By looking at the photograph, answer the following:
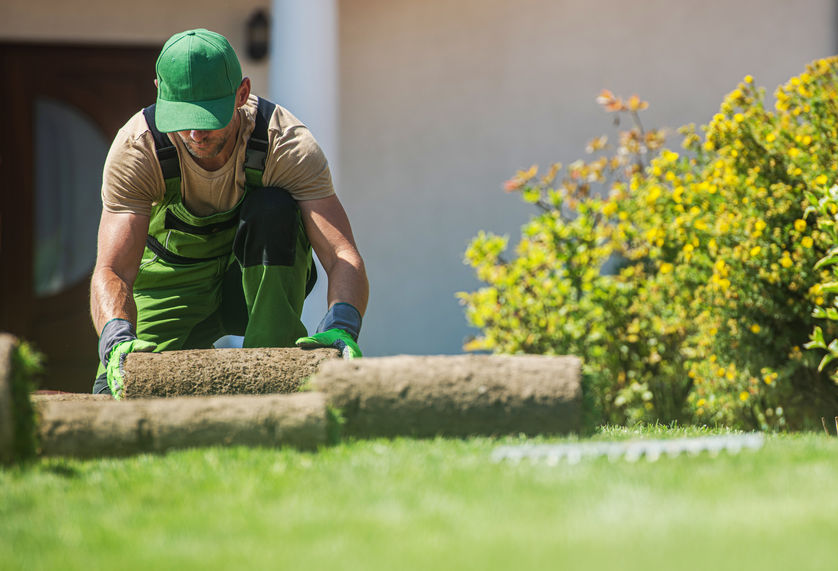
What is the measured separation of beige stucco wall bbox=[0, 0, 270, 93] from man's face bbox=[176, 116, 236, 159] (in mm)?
3599

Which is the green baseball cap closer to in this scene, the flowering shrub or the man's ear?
the man's ear

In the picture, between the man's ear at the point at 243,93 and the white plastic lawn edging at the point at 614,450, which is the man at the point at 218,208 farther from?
the white plastic lawn edging at the point at 614,450

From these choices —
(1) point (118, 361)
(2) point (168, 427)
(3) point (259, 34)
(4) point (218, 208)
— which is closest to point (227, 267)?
(4) point (218, 208)

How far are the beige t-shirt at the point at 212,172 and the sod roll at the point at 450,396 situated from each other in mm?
1206

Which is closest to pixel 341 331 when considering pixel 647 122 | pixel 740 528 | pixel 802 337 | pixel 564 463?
pixel 564 463

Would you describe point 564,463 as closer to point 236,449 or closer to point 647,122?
point 236,449

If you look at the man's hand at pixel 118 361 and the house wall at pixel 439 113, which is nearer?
the man's hand at pixel 118 361

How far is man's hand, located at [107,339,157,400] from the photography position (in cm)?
335

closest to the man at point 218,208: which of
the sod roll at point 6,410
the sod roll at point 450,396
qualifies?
the sod roll at point 450,396

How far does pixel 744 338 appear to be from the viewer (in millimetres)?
4574

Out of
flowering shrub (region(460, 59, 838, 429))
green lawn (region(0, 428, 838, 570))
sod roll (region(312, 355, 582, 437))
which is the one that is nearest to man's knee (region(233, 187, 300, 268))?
sod roll (region(312, 355, 582, 437))

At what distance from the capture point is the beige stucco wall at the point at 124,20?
708cm

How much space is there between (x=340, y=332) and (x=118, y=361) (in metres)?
0.82

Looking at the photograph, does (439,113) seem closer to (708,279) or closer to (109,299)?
(708,279)
